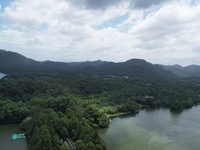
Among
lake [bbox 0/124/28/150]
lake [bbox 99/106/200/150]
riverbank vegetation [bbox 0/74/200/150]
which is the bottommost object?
lake [bbox 0/124/28/150]

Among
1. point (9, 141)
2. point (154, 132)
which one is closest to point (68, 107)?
point (9, 141)

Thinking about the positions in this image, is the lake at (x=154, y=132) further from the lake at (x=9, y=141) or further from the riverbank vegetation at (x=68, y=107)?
the lake at (x=9, y=141)

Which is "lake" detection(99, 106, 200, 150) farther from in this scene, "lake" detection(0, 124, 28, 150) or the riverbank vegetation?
"lake" detection(0, 124, 28, 150)

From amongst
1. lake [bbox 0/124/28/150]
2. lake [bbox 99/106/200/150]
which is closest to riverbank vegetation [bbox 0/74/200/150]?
lake [bbox 0/124/28/150]

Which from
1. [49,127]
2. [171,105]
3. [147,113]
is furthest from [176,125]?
[49,127]

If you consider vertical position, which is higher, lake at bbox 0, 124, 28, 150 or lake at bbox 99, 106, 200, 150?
lake at bbox 99, 106, 200, 150

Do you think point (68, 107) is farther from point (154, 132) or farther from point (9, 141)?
point (154, 132)
